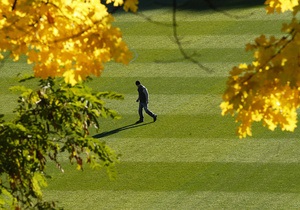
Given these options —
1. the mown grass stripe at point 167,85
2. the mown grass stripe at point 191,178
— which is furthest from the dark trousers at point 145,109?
the mown grass stripe at point 191,178

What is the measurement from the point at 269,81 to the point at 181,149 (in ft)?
42.4

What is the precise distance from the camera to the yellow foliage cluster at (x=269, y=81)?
31.8ft

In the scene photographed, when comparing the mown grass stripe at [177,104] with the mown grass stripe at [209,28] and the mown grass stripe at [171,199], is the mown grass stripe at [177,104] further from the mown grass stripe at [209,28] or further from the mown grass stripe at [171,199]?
the mown grass stripe at [209,28]

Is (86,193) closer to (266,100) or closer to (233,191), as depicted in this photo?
(233,191)

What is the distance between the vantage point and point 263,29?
33.6m

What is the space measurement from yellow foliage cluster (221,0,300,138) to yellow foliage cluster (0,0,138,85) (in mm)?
1114

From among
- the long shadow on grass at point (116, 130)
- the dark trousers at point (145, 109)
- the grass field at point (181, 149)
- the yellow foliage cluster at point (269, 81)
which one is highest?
the yellow foliage cluster at point (269, 81)

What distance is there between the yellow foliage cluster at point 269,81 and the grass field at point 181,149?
27.1 feet

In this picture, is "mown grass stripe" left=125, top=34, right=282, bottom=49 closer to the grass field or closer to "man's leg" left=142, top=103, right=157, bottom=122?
the grass field

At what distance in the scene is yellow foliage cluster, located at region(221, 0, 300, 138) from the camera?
31.8 feet

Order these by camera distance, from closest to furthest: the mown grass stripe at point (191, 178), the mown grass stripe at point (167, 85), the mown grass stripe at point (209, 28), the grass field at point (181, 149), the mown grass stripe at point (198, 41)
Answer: the grass field at point (181, 149), the mown grass stripe at point (191, 178), the mown grass stripe at point (167, 85), the mown grass stripe at point (198, 41), the mown grass stripe at point (209, 28)

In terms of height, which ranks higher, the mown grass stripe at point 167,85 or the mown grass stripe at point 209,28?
the mown grass stripe at point 209,28

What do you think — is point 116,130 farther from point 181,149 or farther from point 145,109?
point 181,149

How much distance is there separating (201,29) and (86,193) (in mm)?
14359
